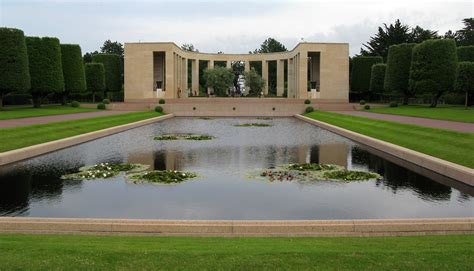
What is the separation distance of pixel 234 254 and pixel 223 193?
498 centimetres

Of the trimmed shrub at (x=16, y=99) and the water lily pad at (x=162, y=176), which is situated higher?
the trimmed shrub at (x=16, y=99)

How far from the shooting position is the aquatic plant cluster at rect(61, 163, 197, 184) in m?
11.6

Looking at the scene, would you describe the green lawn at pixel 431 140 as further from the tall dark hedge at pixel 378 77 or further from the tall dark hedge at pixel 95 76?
the tall dark hedge at pixel 95 76

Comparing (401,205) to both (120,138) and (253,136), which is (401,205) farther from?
(120,138)

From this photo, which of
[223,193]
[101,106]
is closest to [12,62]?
[101,106]

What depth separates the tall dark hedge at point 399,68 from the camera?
45.6m

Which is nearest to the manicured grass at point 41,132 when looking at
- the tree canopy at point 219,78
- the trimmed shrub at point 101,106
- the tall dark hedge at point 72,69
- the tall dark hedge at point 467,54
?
the trimmed shrub at point 101,106

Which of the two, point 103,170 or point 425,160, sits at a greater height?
point 425,160

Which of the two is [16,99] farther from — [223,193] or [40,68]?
[223,193]

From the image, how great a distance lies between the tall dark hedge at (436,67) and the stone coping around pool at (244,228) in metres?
36.6

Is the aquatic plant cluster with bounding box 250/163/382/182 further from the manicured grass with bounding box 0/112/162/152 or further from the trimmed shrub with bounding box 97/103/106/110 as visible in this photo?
the trimmed shrub with bounding box 97/103/106/110

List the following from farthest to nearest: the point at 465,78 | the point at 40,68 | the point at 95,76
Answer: the point at 95,76, the point at 465,78, the point at 40,68

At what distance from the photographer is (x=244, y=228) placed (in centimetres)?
658

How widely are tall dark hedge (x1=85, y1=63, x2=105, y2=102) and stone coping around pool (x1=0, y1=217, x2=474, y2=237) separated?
49.7m
